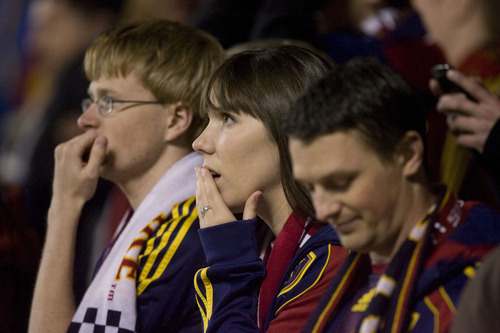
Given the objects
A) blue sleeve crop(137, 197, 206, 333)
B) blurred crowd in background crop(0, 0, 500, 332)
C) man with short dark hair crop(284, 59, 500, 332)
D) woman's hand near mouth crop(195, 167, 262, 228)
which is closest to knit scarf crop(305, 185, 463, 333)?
man with short dark hair crop(284, 59, 500, 332)

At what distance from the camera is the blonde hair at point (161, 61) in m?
2.03

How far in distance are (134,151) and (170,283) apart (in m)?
0.42

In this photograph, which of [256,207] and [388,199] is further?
[256,207]

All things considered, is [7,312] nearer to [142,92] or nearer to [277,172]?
[142,92]

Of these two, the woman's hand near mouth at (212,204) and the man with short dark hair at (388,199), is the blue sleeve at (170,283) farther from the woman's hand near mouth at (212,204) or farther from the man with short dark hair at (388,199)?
the man with short dark hair at (388,199)

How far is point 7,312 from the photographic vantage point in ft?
7.04

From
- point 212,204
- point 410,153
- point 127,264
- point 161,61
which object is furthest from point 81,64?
point 410,153

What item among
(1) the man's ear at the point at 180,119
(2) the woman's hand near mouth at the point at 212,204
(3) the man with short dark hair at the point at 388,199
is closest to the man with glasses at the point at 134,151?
(1) the man's ear at the point at 180,119

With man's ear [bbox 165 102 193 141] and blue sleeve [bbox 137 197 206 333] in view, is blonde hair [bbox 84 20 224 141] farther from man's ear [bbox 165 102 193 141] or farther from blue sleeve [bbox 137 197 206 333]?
blue sleeve [bbox 137 197 206 333]

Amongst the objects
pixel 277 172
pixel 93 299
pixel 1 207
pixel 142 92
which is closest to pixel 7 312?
pixel 1 207

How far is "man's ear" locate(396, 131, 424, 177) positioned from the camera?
1155mm

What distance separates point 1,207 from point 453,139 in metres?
1.34

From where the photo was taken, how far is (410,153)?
1.17 meters

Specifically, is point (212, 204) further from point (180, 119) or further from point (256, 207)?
point (180, 119)
